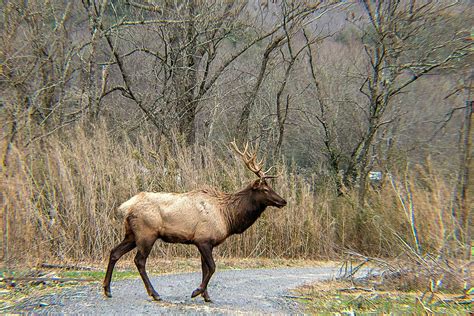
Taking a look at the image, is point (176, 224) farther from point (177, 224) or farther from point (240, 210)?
point (240, 210)

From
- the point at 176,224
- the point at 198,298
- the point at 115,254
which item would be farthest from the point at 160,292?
the point at 176,224

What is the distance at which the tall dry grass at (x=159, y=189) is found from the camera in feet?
32.6

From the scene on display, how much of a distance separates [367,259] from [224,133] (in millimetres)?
14451

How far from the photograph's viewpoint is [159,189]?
1297 cm

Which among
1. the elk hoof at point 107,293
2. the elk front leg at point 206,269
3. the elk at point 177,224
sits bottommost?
the elk hoof at point 107,293

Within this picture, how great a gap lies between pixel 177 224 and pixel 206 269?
0.82 m

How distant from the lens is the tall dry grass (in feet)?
32.6

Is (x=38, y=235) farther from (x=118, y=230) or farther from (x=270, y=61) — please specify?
(x=270, y=61)

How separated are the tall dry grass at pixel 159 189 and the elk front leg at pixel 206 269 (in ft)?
11.8

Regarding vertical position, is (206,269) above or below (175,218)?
below

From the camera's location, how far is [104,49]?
2062 cm

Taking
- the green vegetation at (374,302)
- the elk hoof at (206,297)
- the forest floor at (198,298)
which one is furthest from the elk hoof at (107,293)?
the green vegetation at (374,302)

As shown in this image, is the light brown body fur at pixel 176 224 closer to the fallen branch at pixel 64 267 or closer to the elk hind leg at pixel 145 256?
the elk hind leg at pixel 145 256

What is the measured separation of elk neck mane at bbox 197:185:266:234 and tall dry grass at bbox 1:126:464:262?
10.8 feet
